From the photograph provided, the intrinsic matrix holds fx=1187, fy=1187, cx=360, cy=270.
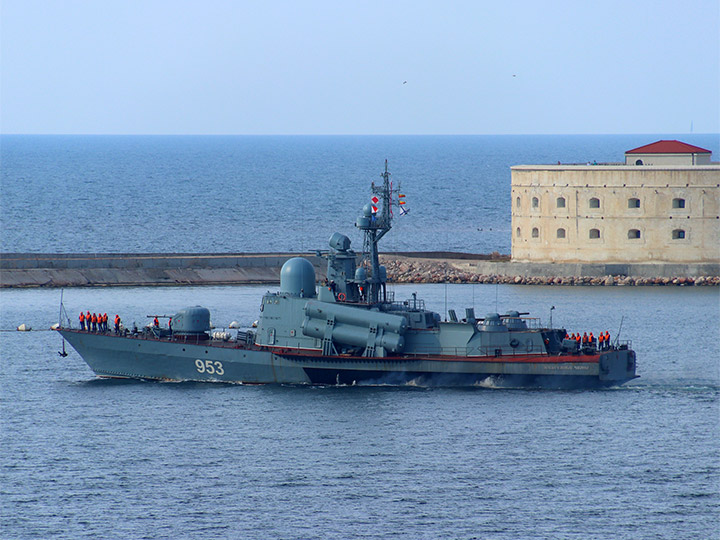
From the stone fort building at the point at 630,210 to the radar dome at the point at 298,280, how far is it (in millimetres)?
36969

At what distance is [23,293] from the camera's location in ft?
259

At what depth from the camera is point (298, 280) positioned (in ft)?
179

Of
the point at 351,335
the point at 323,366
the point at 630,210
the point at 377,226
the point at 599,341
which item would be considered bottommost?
the point at 323,366

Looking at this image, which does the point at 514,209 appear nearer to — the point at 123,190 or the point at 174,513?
the point at 174,513

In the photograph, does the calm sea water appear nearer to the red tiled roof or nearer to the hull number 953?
the hull number 953

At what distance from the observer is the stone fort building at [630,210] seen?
279 feet

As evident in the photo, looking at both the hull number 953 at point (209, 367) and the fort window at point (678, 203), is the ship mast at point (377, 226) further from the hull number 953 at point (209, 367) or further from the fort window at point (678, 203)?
the fort window at point (678, 203)

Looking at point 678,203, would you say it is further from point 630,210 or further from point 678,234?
point 630,210

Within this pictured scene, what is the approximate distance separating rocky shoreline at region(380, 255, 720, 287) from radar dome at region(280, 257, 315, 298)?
1075 inches

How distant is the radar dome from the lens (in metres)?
54.4

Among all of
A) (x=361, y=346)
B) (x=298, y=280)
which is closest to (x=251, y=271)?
(x=298, y=280)

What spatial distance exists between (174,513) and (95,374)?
842 inches

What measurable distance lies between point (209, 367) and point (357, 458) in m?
14.4

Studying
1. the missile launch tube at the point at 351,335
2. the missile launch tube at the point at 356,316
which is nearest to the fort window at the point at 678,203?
the missile launch tube at the point at 356,316
